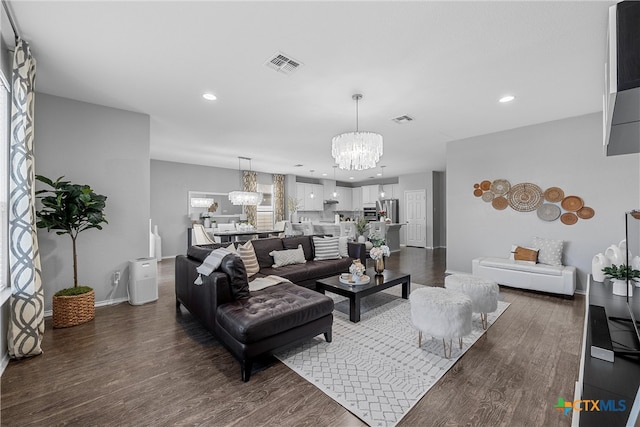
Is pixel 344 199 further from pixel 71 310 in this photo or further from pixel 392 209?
pixel 71 310

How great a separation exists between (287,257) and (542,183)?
4.46 meters

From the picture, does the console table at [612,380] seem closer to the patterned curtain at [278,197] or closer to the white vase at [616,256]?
the white vase at [616,256]

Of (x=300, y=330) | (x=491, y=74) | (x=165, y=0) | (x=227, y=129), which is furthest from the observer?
(x=227, y=129)

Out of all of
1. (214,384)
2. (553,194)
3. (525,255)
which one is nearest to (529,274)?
(525,255)

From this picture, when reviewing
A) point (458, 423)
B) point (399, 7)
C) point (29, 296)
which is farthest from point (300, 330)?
point (399, 7)

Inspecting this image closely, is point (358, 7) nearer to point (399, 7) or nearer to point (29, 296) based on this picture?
point (399, 7)

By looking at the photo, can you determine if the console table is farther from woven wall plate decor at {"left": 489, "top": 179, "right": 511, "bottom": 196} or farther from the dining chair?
the dining chair

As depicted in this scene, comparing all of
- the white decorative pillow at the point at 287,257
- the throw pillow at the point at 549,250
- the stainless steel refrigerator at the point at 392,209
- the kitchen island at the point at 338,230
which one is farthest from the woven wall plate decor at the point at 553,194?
the stainless steel refrigerator at the point at 392,209

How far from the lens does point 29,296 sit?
2418 millimetres

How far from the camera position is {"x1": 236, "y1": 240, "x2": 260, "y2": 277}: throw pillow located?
3576 mm

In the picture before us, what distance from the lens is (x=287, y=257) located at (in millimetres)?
4156

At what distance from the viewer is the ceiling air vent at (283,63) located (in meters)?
2.51

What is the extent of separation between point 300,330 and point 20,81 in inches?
135

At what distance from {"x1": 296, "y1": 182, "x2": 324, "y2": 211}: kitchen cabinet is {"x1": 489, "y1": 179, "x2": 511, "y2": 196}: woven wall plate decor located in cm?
689
